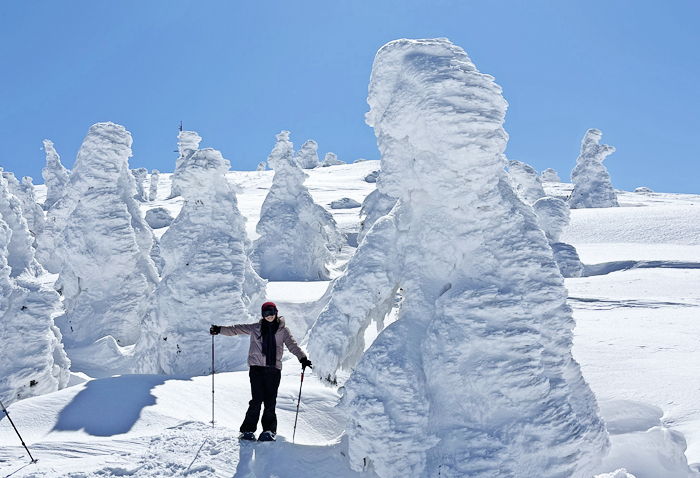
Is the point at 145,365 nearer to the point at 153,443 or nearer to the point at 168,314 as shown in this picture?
the point at 168,314

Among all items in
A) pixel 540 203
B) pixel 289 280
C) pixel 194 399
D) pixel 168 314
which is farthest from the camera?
pixel 289 280

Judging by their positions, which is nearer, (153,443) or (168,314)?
(153,443)

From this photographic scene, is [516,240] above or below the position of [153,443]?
above

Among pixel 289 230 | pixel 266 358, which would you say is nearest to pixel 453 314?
pixel 266 358

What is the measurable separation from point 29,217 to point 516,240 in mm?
36153

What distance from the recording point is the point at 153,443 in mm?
5047

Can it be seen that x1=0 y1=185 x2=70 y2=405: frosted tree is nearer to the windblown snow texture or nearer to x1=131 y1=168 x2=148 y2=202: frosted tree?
the windblown snow texture

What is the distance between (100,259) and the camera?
51.5 ft

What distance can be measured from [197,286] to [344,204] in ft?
99.0

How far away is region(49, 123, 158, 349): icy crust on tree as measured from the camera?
15.6m

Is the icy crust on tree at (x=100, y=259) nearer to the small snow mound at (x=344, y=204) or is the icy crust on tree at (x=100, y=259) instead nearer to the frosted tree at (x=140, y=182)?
the small snow mound at (x=344, y=204)

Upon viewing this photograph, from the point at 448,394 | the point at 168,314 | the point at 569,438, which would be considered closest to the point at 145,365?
the point at 168,314

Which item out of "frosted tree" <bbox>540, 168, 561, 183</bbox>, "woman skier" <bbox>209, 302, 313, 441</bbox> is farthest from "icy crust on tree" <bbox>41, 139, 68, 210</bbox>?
"frosted tree" <bbox>540, 168, 561, 183</bbox>

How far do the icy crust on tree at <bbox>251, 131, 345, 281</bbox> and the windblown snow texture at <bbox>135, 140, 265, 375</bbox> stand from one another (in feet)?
33.9
